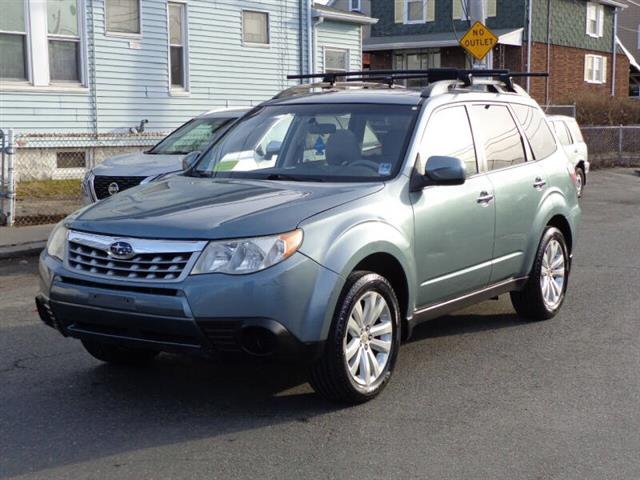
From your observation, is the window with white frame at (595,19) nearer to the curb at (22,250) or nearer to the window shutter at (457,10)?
the window shutter at (457,10)

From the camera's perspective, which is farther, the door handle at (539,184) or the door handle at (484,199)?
the door handle at (539,184)

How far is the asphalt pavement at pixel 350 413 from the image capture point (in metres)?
4.38

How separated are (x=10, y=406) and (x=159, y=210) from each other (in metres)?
1.45

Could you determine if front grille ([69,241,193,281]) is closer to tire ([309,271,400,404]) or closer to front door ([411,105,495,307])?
tire ([309,271,400,404])

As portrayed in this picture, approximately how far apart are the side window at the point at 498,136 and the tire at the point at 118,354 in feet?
9.11

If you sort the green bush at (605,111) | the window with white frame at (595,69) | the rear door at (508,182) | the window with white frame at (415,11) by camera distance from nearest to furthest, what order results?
the rear door at (508,182)
the green bush at (605,111)
the window with white frame at (415,11)
the window with white frame at (595,69)

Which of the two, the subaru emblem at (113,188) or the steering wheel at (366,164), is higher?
the steering wheel at (366,164)

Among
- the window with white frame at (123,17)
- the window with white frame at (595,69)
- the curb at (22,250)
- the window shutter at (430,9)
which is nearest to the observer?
the curb at (22,250)

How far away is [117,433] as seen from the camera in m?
4.79

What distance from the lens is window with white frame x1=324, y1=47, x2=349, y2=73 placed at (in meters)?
23.1

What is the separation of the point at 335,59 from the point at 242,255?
1930 cm

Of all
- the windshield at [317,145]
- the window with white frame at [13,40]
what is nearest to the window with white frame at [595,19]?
the window with white frame at [13,40]

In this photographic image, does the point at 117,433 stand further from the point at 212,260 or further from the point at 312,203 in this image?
the point at 312,203

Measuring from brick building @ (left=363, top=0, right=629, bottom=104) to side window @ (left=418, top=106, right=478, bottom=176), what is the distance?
29440 mm
